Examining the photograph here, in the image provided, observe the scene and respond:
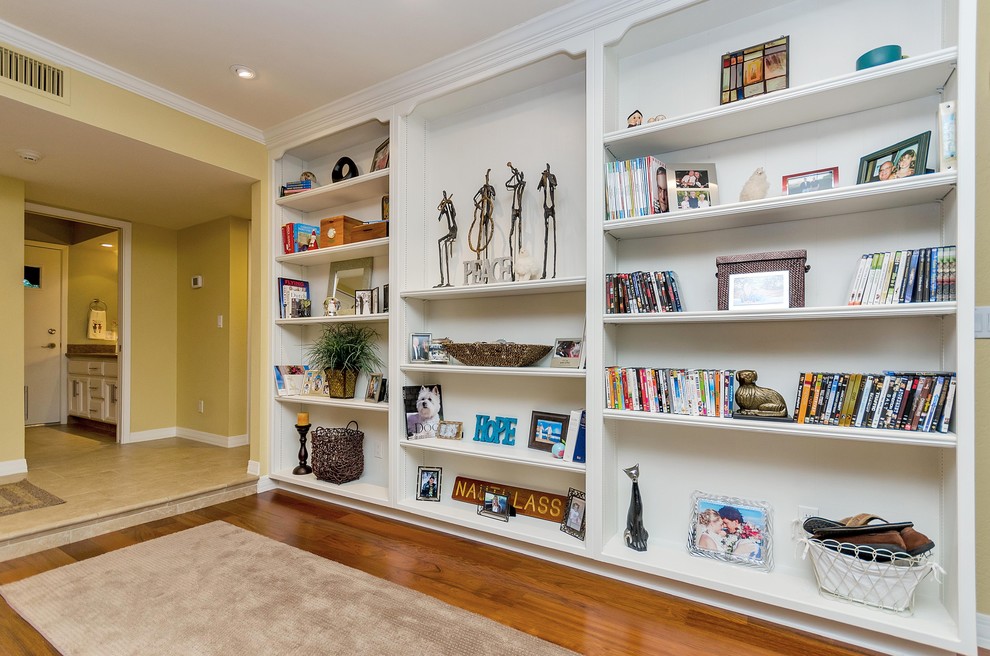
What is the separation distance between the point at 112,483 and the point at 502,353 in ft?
9.26

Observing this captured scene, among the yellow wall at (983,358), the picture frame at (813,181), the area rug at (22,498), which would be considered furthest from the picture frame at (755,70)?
the area rug at (22,498)

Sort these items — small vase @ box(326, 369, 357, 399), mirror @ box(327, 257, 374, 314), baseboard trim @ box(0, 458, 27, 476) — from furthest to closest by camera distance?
baseboard trim @ box(0, 458, 27, 476) < mirror @ box(327, 257, 374, 314) < small vase @ box(326, 369, 357, 399)

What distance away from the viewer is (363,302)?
3176 millimetres

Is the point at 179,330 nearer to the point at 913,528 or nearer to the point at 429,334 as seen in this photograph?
the point at 429,334

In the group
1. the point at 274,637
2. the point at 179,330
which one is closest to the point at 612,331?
the point at 274,637

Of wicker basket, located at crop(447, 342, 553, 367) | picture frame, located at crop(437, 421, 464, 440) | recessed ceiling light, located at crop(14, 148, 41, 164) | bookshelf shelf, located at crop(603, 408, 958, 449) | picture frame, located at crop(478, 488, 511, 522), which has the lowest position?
picture frame, located at crop(478, 488, 511, 522)

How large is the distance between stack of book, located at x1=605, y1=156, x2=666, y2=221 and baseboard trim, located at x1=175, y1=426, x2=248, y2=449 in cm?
408

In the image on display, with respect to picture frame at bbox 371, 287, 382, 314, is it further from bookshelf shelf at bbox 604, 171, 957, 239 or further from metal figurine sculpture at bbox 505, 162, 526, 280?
bookshelf shelf at bbox 604, 171, 957, 239

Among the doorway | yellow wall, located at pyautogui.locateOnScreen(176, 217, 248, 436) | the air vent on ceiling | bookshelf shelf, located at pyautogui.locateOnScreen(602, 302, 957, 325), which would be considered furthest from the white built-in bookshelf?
the doorway

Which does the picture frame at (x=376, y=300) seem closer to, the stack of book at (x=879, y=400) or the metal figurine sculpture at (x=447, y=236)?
the metal figurine sculpture at (x=447, y=236)

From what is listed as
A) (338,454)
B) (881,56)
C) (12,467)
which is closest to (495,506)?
(338,454)

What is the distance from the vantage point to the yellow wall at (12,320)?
3.53 m

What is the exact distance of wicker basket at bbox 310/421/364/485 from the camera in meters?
3.12

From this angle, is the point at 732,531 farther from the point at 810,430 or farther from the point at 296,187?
the point at 296,187
